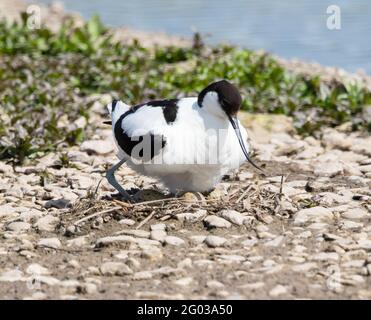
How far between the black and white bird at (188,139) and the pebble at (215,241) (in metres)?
0.53

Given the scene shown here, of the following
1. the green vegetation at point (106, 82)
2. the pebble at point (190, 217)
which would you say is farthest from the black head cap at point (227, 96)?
the green vegetation at point (106, 82)

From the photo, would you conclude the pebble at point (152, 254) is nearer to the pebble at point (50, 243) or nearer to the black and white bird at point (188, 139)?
the pebble at point (50, 243)

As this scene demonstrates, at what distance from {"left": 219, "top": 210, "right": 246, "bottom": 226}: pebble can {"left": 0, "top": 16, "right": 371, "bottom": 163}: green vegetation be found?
2.08 metres

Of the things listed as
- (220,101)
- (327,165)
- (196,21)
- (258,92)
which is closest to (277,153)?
(327,165)

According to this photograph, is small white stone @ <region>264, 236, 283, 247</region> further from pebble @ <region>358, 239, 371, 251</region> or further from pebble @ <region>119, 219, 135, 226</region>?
pebble @ <region>119, 219, 135, 226</region>

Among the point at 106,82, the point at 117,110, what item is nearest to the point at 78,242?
the point at 117,110

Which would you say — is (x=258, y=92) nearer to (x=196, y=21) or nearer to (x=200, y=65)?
(x=200, y=65)

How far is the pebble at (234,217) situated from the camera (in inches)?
196

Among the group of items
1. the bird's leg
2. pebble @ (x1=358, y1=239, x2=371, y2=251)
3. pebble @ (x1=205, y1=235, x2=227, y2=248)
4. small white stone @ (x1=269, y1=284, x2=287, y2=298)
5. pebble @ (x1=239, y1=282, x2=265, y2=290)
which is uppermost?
the bird's leg

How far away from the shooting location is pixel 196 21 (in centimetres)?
1304

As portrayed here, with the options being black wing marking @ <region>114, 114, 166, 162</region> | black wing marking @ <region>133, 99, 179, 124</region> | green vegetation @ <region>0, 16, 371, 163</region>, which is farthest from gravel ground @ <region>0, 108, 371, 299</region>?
green vegetation @ <region>0, 16, 371, 163</region>

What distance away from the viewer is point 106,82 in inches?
335

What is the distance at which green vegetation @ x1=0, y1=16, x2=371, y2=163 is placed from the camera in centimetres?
720
